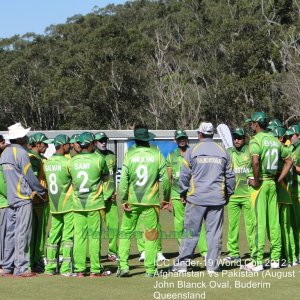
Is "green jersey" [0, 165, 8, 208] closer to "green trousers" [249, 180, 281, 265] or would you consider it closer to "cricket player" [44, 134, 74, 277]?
"cricket player" [44, 134, 74, 277]

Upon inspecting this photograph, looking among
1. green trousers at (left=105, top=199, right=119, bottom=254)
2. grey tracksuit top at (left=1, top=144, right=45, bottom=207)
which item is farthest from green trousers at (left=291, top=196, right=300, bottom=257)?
grey tracksuit top at (left=1, top=144, right=45, bottom=207)

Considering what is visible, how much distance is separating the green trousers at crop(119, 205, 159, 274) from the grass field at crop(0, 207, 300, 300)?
9.4 inches

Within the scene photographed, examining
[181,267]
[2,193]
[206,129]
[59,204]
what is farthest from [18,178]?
[206,129]

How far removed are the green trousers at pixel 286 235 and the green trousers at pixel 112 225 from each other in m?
2.92

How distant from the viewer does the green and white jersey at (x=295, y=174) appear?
12859 mm

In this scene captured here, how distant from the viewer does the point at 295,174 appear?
12.9 m

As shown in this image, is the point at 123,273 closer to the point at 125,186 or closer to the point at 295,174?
the point at 125,186

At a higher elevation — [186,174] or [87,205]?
[186,174]

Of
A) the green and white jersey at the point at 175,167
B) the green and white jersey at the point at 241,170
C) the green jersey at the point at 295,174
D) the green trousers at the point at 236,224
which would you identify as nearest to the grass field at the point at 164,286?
the green trousers at the point at 236,224

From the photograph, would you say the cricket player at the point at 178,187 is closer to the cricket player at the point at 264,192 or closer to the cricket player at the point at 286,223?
the cricket player at the point at 286,223

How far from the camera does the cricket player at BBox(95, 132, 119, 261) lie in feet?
45.6

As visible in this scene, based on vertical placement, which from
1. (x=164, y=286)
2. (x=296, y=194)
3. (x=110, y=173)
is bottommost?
(x=164, y=286)

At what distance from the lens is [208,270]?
11.9 meters

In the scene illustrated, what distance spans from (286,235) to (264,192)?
3.11 ft
